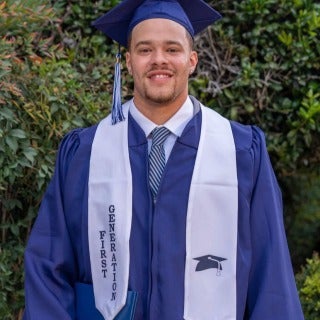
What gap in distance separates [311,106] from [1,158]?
163cm

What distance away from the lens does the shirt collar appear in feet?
10.9

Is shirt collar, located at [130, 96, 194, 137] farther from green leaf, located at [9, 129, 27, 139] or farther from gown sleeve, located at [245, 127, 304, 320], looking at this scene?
green leaf, located at [9, 129, 27, 139]

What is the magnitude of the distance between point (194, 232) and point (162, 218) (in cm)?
12

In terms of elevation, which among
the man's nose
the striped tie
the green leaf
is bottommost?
the striped tie

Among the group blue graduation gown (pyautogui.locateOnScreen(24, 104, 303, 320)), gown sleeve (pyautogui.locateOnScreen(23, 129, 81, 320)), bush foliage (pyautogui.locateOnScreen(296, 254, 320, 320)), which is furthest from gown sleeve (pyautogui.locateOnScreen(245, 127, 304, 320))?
bush foliage (pyautogui.locateOnScreen(296, 254, 320, 320))

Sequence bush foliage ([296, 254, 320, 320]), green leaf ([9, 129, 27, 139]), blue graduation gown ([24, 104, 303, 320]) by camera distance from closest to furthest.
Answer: blue graduation gown ([24, 104, 303, 320])
green leaf ([9, 129, 27, 139])
bush foliage ([296, 254, 320, 320])

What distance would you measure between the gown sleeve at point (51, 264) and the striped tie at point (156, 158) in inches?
13.1

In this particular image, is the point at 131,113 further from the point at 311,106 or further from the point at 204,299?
the point at 311,106

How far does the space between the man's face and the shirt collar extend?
6 cm

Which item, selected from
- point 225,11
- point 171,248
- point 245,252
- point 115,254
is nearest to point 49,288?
point 115,254

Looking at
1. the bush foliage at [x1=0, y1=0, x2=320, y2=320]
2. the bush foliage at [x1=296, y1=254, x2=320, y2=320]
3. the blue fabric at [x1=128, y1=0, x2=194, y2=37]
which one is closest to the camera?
the blue fabric at [x1=128, y1=0, x2=194, y2=37]

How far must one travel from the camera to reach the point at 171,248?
3162 millimetres

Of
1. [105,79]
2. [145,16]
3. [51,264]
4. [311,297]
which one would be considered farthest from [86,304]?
[311,297]

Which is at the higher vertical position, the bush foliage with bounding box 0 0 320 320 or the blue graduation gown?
the bush foliage with bounding box 0 0 320 320
